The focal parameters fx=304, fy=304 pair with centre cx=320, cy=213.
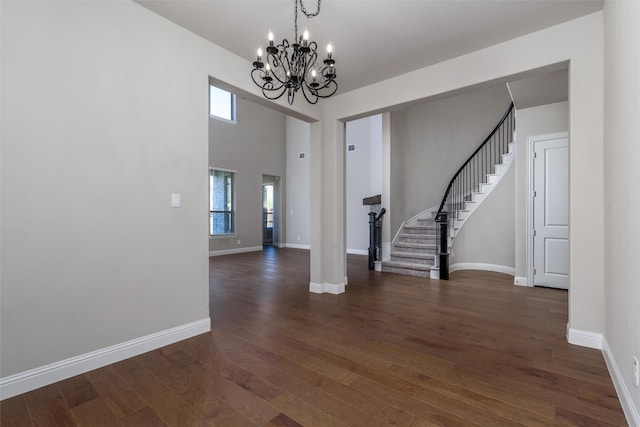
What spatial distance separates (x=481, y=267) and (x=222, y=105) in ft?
25.3

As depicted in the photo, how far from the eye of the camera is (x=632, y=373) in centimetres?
162

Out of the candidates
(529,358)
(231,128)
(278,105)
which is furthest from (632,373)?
(231,128)

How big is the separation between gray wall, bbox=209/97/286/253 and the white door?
700cm

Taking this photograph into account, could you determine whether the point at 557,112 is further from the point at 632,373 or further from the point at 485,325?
the point at 632,373

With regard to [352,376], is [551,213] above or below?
above

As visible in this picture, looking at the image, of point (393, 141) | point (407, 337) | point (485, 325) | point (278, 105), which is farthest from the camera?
point (393, 141)

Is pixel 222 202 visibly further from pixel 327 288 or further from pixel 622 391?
pixel 622 391

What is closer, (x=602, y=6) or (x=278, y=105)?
(x=602, y=6)

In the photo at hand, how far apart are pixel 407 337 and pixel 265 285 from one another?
261 centimetres

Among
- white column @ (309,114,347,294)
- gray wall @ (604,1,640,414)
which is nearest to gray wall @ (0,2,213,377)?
white column @ (309,114,347,294)

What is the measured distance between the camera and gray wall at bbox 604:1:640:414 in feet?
5.12

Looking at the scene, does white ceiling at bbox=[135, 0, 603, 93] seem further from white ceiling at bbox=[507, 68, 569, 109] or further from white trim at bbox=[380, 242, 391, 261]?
white trim at bbox=[380, 242, 391, 261]

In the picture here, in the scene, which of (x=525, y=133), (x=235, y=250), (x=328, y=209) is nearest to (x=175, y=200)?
(x=328, y=209)

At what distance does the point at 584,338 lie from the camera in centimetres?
258
